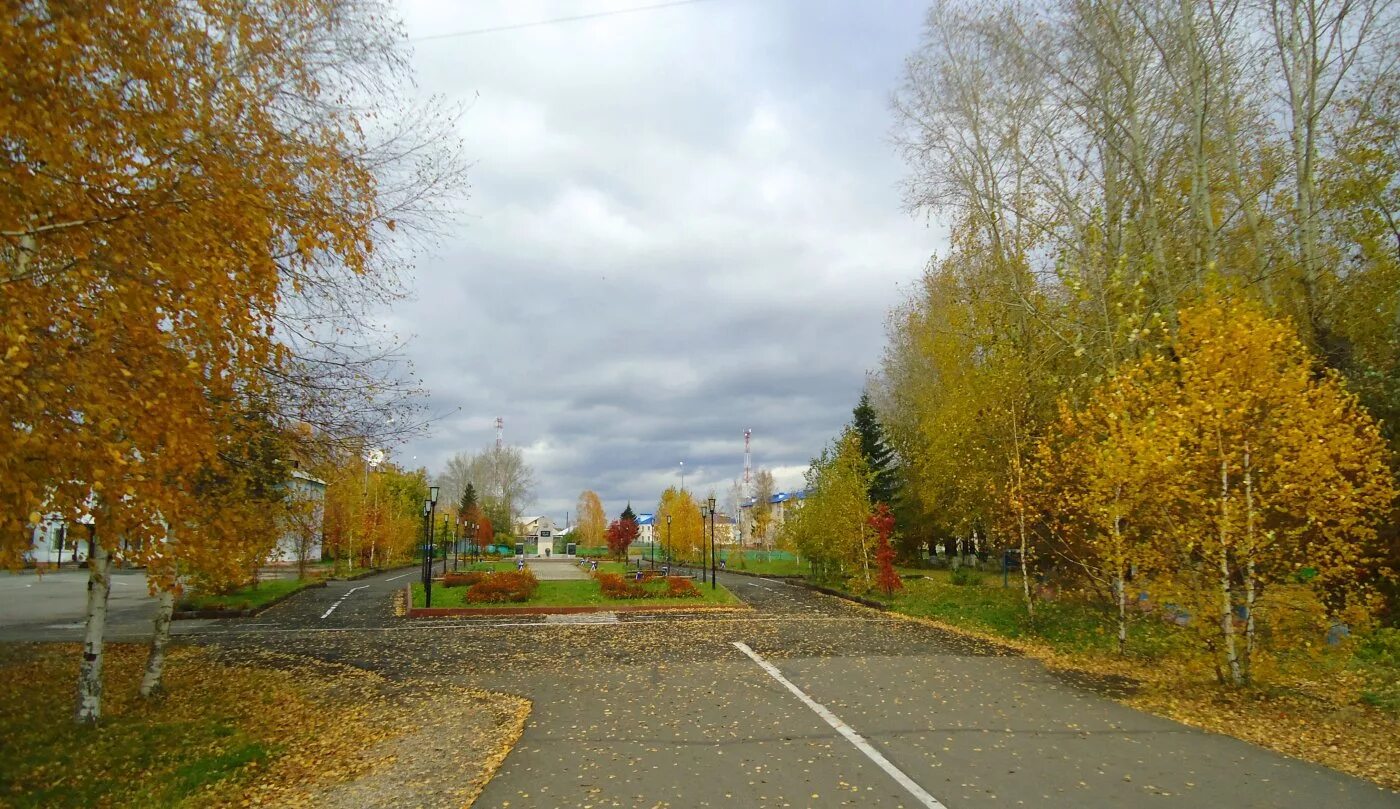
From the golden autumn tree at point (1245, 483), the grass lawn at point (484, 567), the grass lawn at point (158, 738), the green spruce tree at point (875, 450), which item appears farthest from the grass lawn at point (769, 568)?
the grass lawn at point (158, 738)

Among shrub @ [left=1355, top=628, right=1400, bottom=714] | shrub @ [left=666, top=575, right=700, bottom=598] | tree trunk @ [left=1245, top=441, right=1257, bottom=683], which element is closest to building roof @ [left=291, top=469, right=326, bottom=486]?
tree trunk @ [left=1245, top=441, right=1257, bottom=683]

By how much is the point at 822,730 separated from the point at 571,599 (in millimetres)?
16564

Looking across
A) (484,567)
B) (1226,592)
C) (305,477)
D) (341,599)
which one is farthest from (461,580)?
(1226,592)

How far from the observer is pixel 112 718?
793cm

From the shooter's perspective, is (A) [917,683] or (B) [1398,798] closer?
(B) [1398,798]

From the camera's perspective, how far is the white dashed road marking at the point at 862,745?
18.3 ft

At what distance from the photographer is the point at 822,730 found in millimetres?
7707

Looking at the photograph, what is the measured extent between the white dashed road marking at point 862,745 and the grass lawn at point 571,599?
11047 millimetres

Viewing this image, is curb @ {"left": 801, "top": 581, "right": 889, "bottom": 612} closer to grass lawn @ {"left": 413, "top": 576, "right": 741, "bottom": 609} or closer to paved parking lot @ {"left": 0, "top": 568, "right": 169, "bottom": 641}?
grass lawn @ {"left": 413, "top": 576, "right": 741, "bottom": 609}

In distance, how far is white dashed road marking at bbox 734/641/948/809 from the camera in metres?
5.59

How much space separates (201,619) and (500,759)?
1746 cm

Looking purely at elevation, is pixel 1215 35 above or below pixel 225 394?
above

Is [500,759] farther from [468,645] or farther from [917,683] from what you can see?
[468,645]

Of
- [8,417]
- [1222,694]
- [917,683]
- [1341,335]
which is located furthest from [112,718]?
[1341,335]
